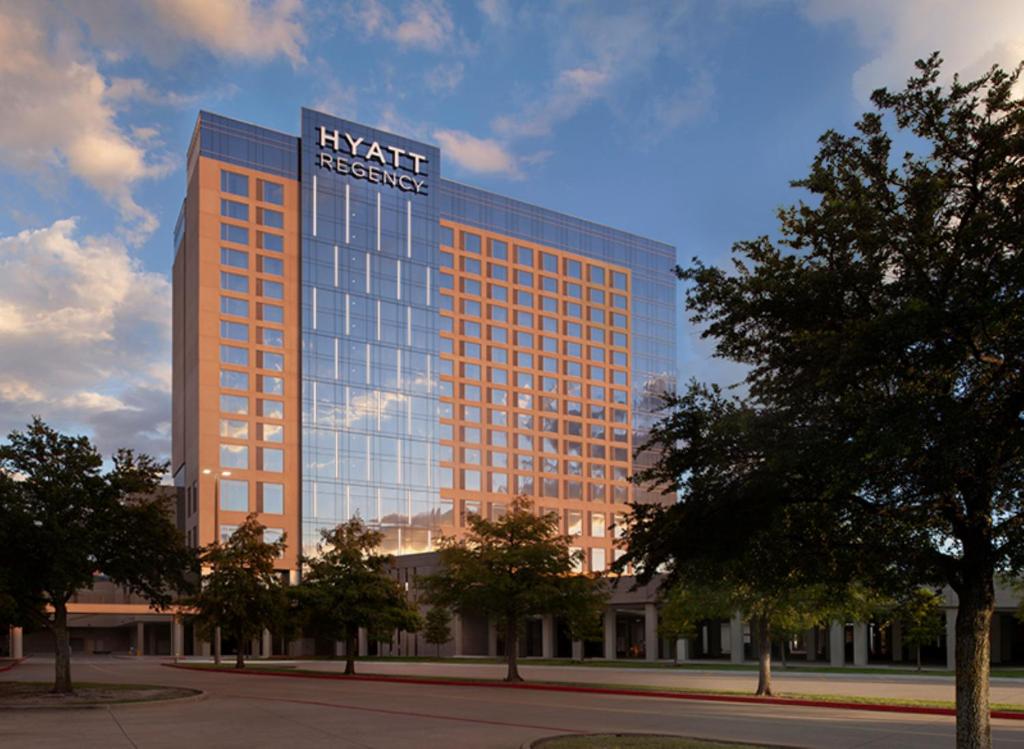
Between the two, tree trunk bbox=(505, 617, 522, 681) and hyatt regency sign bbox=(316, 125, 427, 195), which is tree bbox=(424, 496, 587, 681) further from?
hyatt regency sign bbox=(316, 125, 427, 195)

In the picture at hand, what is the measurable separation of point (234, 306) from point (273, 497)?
20.6 meters

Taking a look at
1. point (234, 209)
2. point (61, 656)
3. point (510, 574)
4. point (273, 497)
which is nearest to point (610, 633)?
point (510, 574)

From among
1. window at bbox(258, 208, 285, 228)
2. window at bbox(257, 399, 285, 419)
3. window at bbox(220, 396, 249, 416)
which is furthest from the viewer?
window at bbox(258, 208, 285, 228)

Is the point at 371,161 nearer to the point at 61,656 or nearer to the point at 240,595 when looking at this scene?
the point at 240,595

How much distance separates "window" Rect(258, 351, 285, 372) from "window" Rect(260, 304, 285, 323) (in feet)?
11.8

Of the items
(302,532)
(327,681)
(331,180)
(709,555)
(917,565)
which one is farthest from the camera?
(331,180)

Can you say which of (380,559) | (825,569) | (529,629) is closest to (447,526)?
(529,629)

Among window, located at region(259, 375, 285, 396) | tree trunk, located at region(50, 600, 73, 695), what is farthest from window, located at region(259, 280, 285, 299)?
tree trunk, located at region(50, 600, 73, 695)

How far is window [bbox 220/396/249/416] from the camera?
10275 centimetres

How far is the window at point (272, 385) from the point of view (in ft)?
346

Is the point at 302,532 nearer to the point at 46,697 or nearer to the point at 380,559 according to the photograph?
the point at 380,559

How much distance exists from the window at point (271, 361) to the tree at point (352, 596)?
53.8 m

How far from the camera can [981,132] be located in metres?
13.4

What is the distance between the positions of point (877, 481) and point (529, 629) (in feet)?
261
